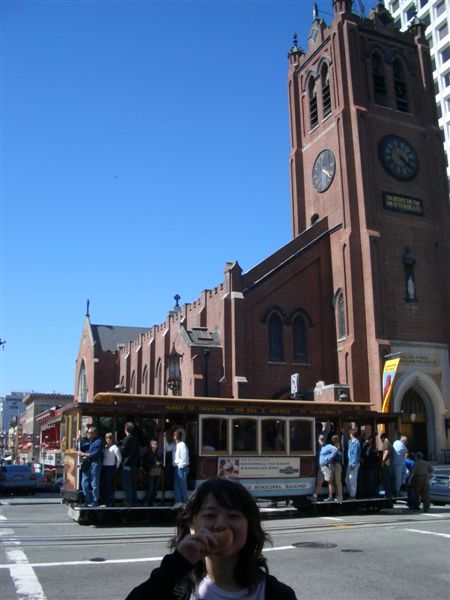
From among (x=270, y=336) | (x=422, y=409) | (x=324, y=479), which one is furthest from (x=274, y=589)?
(x=422, y=409)

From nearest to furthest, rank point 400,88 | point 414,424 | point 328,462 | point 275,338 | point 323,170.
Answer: point 328,462 → point 414,424 → point 275,338 → point 323,170 → point 400,88

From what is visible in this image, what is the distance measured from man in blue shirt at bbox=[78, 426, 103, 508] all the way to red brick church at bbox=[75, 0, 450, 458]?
53.4 feet

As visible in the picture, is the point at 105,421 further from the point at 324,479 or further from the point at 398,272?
the point at 398,272

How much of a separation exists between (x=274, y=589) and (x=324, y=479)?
14020 mm

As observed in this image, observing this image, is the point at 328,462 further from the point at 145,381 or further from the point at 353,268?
the point at 145,381

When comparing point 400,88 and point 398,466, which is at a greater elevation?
point 400,88

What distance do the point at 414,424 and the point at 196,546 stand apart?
3218 centimetres

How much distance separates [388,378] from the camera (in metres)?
29.0

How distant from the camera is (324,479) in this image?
1603 centimetres

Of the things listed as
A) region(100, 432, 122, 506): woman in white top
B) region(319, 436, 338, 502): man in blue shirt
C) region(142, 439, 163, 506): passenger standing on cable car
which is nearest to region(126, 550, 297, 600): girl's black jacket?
region(100, 432, 122, 506): woman in white top

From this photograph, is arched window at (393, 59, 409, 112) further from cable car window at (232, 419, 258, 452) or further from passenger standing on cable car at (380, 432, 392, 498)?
cable car window at (232, 419, 258, 452)

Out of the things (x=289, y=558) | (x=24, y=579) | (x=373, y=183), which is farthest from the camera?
(x=373, y=183)

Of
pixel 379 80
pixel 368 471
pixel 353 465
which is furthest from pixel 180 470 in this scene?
pixel 379 80

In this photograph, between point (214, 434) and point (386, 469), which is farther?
point (386, 469)
